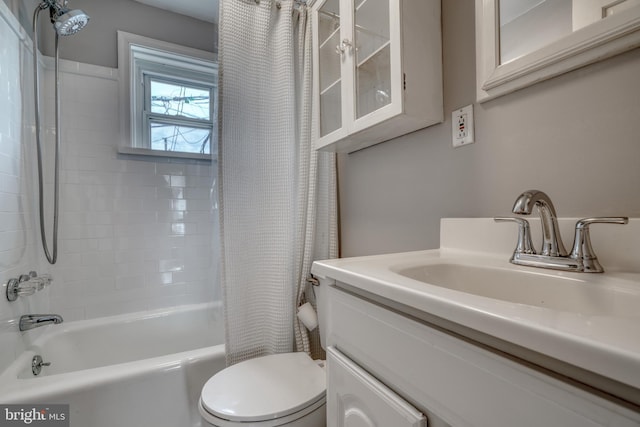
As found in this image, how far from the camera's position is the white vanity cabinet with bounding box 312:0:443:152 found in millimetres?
861

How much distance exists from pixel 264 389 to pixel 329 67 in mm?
1268

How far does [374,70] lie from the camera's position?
998 millimetres

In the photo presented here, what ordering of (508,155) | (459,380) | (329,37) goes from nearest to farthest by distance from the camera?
(459,380) → (508,155) → (329,37)

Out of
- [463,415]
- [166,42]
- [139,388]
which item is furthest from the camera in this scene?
[166,42]

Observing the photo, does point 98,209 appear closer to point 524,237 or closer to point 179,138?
point 179,138

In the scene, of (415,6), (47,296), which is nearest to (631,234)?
(415,6)

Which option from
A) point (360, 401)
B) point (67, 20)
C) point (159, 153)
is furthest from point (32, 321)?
point (360, 401)

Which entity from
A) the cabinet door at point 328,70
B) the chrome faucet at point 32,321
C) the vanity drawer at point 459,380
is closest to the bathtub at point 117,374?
the chrome faucet at point 32,321

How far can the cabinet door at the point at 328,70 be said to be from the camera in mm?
1148

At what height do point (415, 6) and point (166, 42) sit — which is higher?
point (166, 42)

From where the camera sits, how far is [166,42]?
74.3 inches

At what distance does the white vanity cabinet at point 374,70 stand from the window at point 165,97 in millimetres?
840

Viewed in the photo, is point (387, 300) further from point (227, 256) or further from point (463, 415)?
point (227, 256)

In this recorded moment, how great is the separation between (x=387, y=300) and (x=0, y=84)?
1.74 meters
